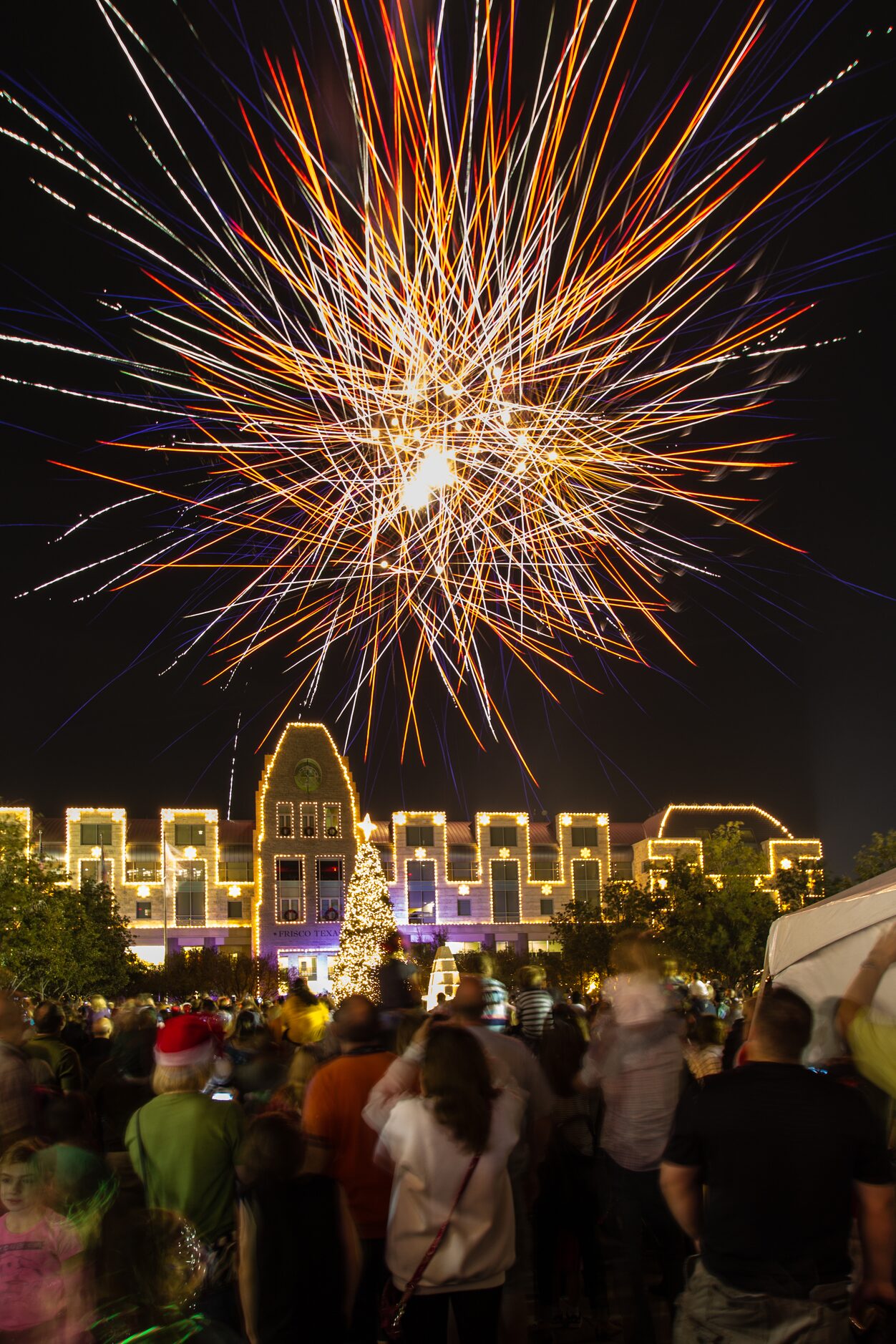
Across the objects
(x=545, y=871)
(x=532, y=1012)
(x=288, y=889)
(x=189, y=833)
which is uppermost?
(x=189, y=833)

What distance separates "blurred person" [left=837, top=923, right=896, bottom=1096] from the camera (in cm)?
482

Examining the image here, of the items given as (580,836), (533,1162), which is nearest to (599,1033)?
(533,1162)

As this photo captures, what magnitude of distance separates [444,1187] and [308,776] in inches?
1986

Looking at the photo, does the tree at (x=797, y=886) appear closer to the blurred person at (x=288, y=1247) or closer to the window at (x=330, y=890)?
the window at (x=330, y=890)

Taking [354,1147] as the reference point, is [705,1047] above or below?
below

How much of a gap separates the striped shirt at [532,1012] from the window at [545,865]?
49614 millimetres

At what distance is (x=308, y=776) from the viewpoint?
54.2 metres

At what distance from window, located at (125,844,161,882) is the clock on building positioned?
7317 mm

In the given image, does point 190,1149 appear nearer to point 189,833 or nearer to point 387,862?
point 189,833

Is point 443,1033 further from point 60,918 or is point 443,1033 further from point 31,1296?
point 60,918

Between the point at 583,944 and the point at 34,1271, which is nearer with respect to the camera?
the point at 34,1271

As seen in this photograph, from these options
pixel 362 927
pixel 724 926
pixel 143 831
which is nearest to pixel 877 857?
pixel 724 926

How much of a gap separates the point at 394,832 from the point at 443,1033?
52.7 metres

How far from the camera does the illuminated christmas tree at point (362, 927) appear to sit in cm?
4722
